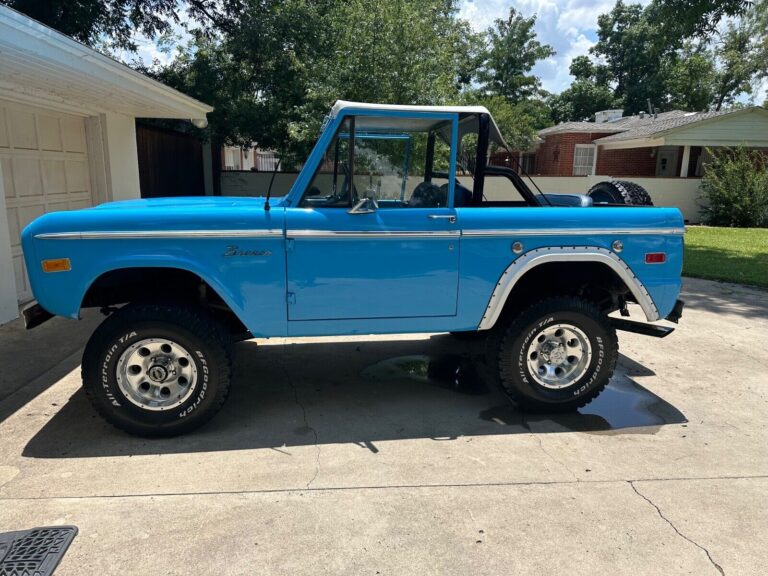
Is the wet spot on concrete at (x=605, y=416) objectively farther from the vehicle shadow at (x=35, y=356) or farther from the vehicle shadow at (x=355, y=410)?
the vehicle shadow at (x=35, y=356)

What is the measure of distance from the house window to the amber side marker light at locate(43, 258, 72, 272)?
27.8m

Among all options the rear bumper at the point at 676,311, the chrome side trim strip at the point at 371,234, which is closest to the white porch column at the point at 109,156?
the chrome side trim strip at the point at 371,234

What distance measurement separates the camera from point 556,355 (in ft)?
14.2

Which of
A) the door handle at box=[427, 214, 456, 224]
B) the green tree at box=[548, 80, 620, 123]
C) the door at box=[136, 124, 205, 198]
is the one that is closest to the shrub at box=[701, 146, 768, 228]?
the door at box=[136, 124, 205, 198]

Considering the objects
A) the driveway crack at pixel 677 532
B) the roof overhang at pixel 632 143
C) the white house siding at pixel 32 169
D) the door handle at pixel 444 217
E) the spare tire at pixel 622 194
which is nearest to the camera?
the driveway crack at pixel 677 532

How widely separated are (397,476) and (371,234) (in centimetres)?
158

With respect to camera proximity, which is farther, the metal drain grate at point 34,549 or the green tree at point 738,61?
the green tree at point 738,61

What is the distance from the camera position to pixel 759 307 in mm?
7816

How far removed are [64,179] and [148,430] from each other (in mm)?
5715

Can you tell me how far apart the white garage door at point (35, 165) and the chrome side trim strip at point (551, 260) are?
→ 19.1 feet

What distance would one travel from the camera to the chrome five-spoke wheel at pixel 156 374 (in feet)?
12.4

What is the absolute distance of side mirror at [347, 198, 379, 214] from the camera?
12.5 ft

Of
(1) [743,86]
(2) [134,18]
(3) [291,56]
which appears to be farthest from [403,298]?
(1) [743,86]

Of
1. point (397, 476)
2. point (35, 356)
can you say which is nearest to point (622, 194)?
point (397, 476)
